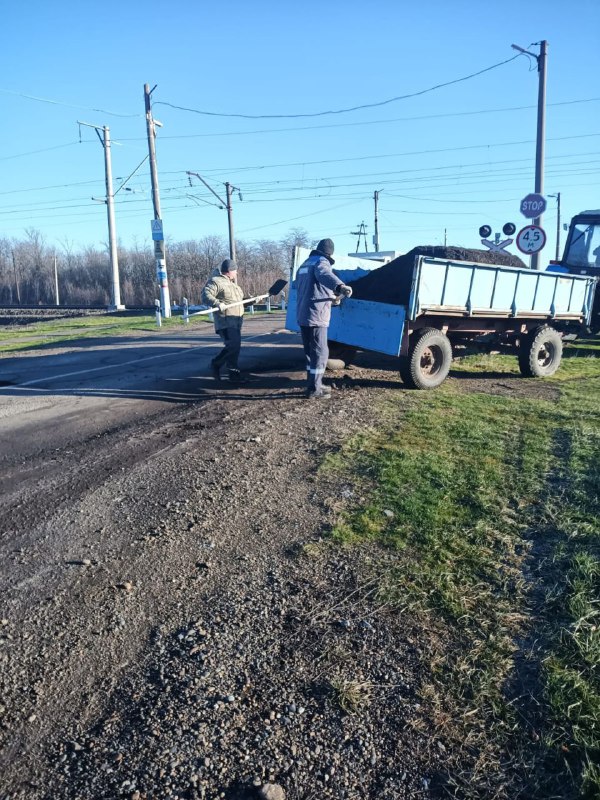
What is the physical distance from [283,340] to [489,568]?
11.0m

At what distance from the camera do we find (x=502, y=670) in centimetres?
249

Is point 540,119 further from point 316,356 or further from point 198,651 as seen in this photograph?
point 198,651

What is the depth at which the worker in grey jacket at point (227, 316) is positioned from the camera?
8500 millimetres

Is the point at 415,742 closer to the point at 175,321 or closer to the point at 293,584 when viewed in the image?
the point at 293,584

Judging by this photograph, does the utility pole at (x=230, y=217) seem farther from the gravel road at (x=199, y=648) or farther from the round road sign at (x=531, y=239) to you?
the gravel road at (x=199, y=648)

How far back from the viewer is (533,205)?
569 inches

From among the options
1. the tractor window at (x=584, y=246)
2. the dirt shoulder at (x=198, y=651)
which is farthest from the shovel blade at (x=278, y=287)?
the tractor window at (x=584, y=246)

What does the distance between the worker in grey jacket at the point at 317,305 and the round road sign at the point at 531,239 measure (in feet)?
27.0

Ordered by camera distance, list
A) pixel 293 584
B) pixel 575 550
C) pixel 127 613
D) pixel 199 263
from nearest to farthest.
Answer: pixel 127 613
pixel 293 584
pixel 575 550
pixel 199 263

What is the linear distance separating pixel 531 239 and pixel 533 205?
1063 millimetres

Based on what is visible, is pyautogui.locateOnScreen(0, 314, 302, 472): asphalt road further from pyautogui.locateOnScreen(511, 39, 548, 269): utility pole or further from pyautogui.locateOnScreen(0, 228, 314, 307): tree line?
pyautogui.locateOnScreen(0, 228, 314, 307): tree line

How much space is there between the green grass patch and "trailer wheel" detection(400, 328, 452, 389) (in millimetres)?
1789

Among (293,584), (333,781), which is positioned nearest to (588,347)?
(293,584)

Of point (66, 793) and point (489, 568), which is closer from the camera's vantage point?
point (66, 793)
